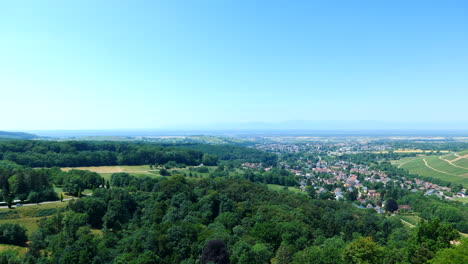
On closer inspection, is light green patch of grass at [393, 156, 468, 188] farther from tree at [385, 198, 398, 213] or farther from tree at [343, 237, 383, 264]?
tree at [343, 237, 383, 264]

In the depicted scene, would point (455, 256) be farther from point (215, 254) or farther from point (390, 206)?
point (390, 206)

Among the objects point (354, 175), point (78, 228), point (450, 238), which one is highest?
point (450, 238)

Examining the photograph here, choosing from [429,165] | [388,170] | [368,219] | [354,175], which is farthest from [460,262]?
[429,165]

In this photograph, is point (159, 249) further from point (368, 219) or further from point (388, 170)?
point (388, 170)

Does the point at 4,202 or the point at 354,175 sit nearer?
the point at 4,202

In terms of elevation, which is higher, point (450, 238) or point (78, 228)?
point (450, 238)

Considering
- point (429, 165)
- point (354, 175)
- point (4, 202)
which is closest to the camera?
point (4, 202)

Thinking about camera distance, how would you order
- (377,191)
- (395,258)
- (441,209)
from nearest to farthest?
(395,258)
(441,209)
(377,191)

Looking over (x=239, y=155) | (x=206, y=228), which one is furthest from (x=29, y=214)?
(x=239, y=155)
